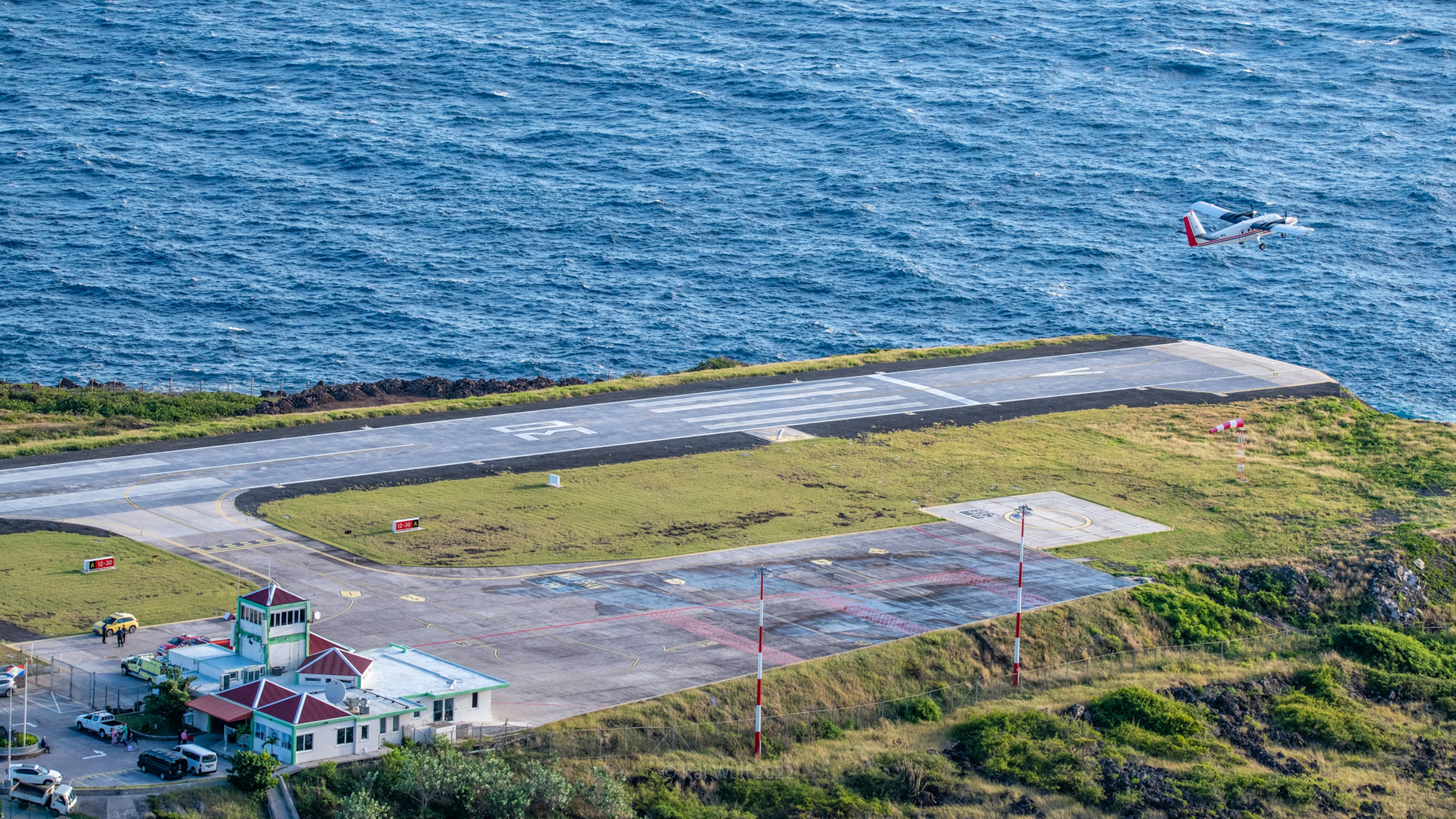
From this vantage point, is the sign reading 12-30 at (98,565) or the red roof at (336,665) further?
the sign reading 12-30 at (98,565)

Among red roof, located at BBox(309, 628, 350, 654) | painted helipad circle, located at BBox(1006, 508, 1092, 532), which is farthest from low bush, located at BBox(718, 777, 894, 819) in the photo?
painted helipad circle, located at BBox(1006, 508, 1092, 532)

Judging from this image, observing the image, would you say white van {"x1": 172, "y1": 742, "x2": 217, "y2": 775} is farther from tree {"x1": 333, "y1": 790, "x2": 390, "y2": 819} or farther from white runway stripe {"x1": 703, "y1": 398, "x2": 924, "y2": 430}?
white runway stripe {"x1": 703, "y1": 398, "x2": 924, "y2": 430}

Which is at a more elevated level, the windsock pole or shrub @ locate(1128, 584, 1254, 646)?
the windsock pole

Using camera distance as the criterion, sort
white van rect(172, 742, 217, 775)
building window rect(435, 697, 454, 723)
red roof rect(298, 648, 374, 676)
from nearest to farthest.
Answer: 1. white van rect(172, 742, 217, 775)
2. red roof rect(298, 648, 374, 676)
3. building window rect(435, 697, 454, 723)

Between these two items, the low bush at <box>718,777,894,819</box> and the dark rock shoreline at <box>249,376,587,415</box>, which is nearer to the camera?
the low bush at <box>718,777,894,819</box>

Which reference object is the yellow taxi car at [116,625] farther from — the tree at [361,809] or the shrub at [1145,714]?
the shrub at [1145,714]

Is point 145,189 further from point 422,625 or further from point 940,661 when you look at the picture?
point 940,661

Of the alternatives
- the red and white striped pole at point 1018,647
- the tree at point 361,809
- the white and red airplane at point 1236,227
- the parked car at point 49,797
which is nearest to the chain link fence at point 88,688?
the parked car at point 49,797
